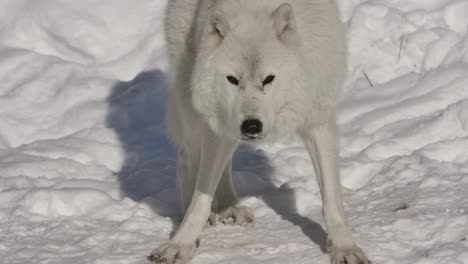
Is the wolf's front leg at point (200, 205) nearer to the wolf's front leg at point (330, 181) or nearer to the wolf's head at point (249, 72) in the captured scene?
the wolf's head at point (249, 72)

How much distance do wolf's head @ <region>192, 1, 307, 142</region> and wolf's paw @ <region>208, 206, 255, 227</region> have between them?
2.89 feet

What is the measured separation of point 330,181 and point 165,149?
276 cm

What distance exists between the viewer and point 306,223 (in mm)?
5645

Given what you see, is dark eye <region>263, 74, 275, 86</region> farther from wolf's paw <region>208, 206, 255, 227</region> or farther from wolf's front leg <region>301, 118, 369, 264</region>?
wolf's paw <region>208, 206, 255, 227</region>

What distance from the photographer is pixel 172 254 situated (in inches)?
200

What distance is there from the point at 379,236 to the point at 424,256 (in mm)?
430

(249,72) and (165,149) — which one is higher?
(165,149)

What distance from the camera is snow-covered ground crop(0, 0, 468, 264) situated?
5320mm

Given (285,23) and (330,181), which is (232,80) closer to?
(285,23)

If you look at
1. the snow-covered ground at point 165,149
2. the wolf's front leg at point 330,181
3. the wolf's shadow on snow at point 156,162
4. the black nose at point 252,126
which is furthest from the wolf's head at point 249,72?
the wolf's shadow on snow at point 156,162

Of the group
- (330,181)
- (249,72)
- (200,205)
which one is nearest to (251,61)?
(249,72)

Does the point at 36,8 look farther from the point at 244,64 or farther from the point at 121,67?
the point at 244,64

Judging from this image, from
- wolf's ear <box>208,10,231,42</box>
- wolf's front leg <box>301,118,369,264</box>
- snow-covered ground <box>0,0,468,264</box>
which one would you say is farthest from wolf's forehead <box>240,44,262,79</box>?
snow-covered ground <box>0,0,468,264</box>

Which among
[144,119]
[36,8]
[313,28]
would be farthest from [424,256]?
[36,8]
